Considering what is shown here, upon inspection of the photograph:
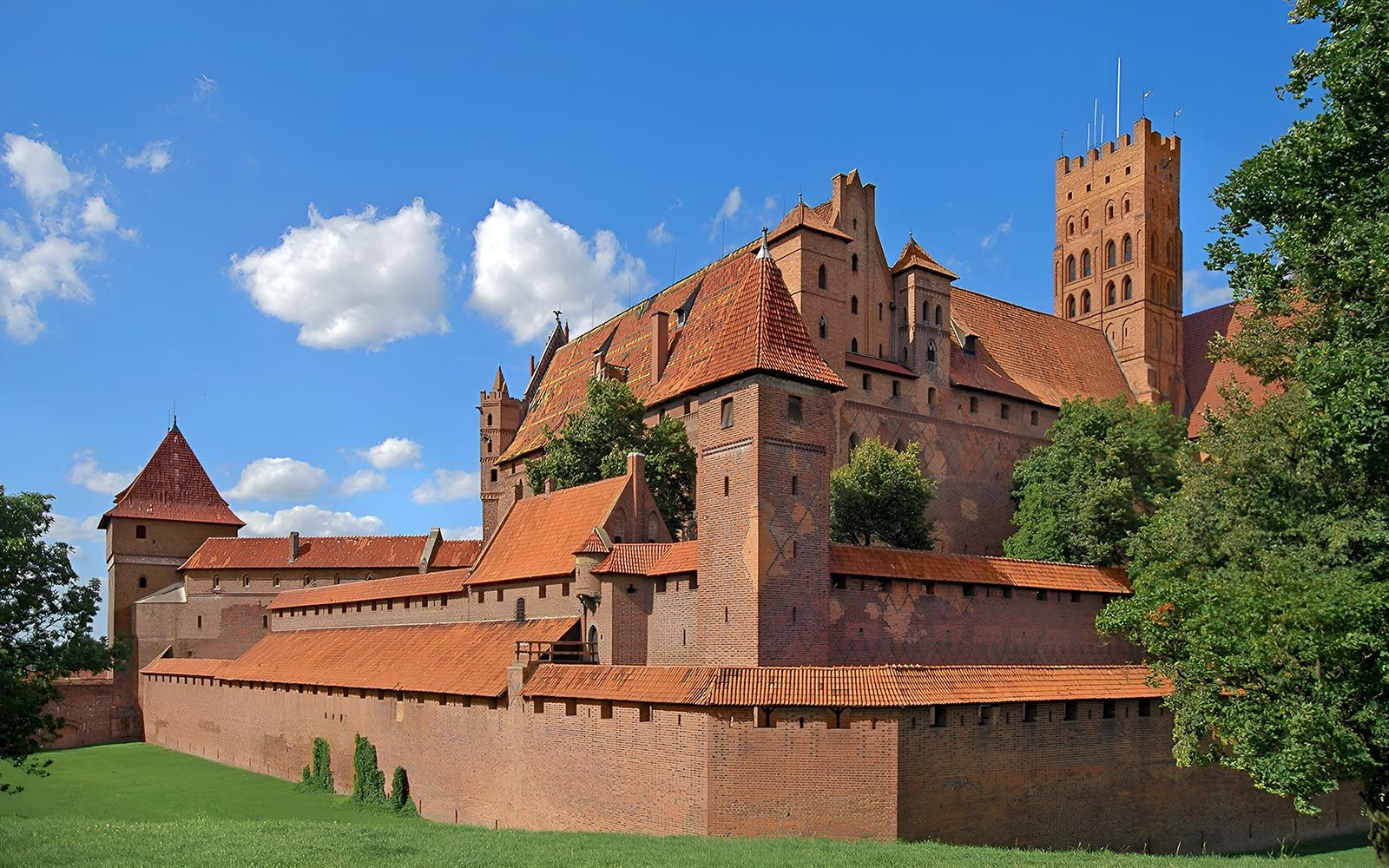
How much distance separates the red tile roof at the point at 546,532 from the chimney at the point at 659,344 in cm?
828

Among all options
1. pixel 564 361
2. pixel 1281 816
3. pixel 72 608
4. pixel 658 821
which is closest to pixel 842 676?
pixel 658 821

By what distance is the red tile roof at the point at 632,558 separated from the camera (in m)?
28.3

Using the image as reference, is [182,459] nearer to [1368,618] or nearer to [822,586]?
[822,586]

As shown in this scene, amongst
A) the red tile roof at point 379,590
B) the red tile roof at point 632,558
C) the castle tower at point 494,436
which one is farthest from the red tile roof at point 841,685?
the castle tower at point 494,436

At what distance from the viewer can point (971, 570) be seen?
29.9 m

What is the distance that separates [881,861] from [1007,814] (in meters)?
6.86

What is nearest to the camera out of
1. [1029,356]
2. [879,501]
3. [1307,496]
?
[1307,496]

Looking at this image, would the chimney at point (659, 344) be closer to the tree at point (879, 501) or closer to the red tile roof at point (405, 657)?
the tree at point (879, 501)

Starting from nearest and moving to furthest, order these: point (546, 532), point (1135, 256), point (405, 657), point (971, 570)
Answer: point (971, 570), point (546, 532), point (405, 657), point (1135, 256)

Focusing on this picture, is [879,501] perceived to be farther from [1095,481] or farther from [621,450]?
[621,450]

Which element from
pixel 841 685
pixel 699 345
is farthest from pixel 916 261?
pixel 841 685

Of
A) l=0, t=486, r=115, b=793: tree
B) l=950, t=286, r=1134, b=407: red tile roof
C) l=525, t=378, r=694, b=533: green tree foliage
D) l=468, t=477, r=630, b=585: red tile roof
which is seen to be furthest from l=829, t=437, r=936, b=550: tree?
l=0, t=486, r=115, b=793: tree

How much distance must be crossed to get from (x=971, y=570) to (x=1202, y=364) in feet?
104

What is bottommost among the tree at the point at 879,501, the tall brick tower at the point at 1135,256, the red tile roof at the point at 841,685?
the red tile roof at the point at 841,685
